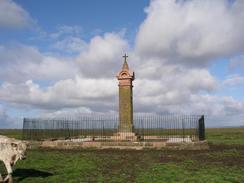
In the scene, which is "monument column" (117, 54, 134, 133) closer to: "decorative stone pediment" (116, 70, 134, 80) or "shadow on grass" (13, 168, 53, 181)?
"decorative stone pediment" (116, 70, 134, 80)

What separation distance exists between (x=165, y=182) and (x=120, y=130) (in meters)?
15.7

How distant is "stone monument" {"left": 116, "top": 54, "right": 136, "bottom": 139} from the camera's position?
1057 inches

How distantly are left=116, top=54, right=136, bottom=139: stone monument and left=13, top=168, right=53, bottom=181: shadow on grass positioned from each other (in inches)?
529

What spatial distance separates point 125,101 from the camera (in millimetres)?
27250

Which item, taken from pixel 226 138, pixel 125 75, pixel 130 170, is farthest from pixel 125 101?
pixel 226 138

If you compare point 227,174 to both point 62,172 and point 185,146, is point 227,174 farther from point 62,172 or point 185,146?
point 185,146

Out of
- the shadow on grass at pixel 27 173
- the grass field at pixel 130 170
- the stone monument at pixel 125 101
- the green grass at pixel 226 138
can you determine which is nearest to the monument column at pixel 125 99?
the stone monument at pixel 125 101

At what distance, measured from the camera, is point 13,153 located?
34.5 feet

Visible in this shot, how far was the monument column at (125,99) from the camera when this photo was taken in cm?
2691

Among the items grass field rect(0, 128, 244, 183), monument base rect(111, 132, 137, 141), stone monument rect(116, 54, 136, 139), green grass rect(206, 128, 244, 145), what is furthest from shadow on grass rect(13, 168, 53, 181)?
green grass rect(206, 128, 244, 145)

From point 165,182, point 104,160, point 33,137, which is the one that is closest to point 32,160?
point 104,160

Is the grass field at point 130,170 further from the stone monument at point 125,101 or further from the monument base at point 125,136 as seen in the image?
the stone monument at point 125,101

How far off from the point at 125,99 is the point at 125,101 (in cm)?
17

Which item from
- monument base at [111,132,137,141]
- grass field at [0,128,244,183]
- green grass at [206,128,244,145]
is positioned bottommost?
grass field at [0,128,244,183]
